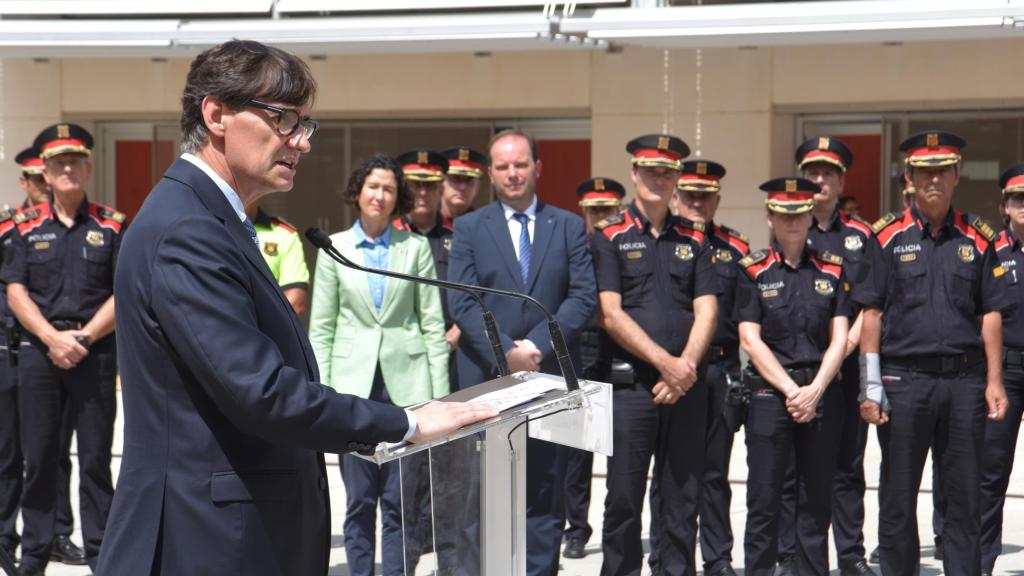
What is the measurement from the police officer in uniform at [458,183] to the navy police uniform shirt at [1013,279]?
3.19 meters

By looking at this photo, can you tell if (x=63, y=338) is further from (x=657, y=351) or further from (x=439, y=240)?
(x=657, y=351)

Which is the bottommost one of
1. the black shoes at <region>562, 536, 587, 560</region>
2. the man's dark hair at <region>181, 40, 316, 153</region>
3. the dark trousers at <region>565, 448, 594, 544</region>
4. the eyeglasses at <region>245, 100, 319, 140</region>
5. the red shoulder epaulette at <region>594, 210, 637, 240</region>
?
the black shoes at <region>562, 536, 587, 560</region>

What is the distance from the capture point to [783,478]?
585 centimetres

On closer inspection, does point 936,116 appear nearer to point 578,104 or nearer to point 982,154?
point 982,154

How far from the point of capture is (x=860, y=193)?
11617 mm

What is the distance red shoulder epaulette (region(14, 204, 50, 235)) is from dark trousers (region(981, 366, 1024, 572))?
4686 mm

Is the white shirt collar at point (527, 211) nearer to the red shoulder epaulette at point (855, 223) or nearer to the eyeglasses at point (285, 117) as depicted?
the red shoulder epaulette at point (855, 223)

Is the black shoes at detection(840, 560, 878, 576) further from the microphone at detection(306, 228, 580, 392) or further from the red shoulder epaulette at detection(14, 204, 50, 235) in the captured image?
the red shoulder epaulette at detection(14, 204, 50, 235)

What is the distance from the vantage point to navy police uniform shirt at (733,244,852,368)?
19.6 feet

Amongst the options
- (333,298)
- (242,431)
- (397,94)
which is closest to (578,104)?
(397,94)

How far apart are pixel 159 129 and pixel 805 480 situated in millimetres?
9052

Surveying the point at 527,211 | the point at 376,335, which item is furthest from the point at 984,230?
the point at 376,335

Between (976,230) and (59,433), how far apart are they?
4.33m

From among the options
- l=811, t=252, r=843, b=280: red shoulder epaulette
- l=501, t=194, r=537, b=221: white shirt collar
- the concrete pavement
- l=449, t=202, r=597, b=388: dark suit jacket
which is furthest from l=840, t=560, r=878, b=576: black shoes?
l=501, t=194, r=537, b=221: white shirt collar
